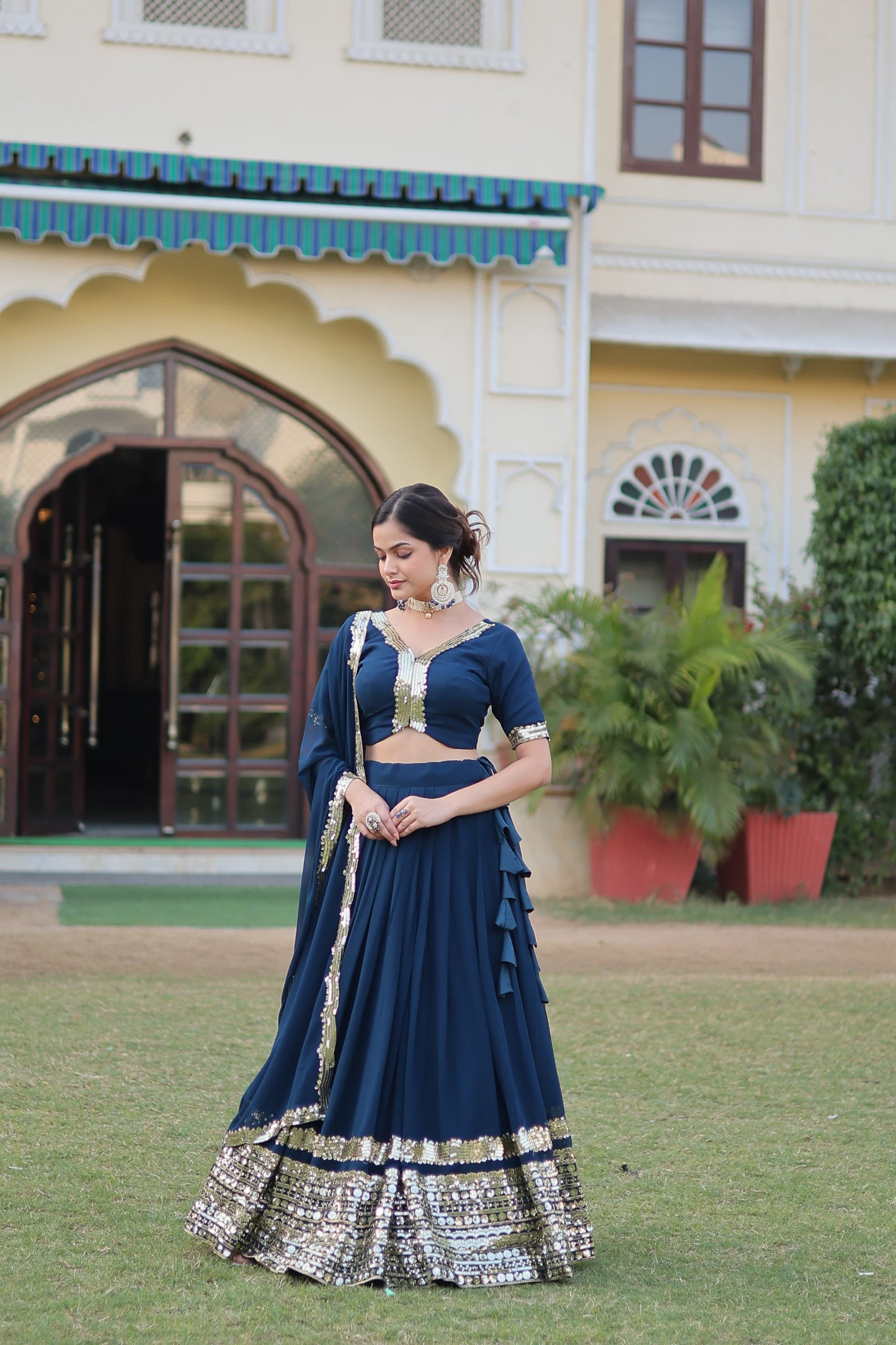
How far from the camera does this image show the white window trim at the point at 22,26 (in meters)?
8.77

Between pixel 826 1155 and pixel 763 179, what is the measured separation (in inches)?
322

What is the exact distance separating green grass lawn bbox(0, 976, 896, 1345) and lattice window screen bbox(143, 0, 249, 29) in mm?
5757

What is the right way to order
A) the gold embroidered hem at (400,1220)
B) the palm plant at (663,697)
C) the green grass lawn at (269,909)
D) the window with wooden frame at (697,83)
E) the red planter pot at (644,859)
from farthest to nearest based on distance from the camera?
1. the window with wooden frame at (697,83)
2. the red planter pot at (644,859)
3. the palm plant at (663,697)
4. the green grass lawn at (269,909)
5. the gold embroidered hem at (400,1220)

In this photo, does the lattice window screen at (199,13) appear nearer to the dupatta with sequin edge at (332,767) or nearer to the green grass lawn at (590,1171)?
the green grass lawn at (590,1171)

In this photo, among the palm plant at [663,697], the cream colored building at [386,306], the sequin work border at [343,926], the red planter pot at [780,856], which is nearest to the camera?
the sequin work border at [343,926]

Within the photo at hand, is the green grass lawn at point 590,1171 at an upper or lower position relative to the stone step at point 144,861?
lower

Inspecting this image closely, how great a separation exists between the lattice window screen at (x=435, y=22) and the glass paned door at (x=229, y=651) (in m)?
2.81

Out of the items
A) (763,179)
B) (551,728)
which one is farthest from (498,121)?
(551,728)

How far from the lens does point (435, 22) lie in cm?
928

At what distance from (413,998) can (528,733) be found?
63cm

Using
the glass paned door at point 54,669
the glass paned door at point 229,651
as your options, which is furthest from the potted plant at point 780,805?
the glass paned door at point 54,669

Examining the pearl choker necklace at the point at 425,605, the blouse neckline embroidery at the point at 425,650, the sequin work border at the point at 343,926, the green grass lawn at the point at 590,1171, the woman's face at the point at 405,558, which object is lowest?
the green grass lawn at the point at 590,1171

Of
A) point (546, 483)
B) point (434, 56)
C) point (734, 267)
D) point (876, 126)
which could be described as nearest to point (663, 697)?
point (546, 483)

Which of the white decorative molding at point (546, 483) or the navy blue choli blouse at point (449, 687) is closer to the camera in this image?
the navy blue choli blouse at point (449, 687)
